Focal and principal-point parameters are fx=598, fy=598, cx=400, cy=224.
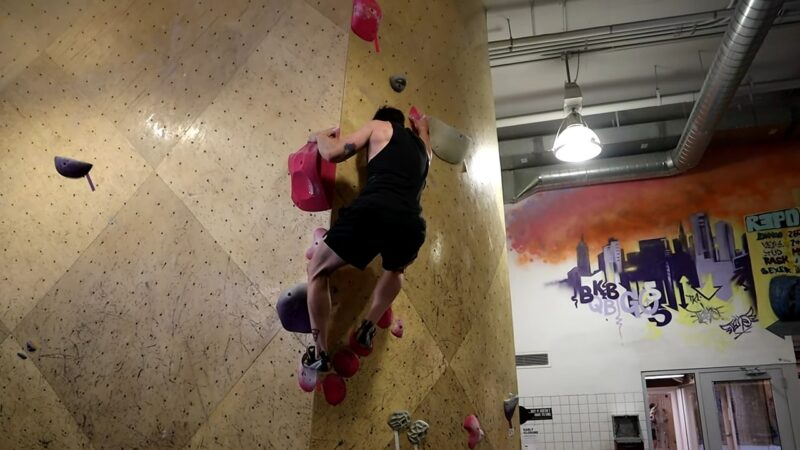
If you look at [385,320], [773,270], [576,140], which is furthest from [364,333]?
[773,270]

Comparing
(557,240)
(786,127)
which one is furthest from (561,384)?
(786,127)

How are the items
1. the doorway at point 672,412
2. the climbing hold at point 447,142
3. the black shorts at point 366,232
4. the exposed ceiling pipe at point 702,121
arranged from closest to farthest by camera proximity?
the black shorts at point 366,232, the climbing hold at point 447,142, the exposed ceiling pipe at point 702,121, the doorway at point 672,412

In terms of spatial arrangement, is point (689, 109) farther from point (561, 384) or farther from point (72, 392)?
point (72, 392)

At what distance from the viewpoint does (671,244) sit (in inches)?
265

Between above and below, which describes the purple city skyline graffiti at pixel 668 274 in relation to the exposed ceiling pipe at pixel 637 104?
below

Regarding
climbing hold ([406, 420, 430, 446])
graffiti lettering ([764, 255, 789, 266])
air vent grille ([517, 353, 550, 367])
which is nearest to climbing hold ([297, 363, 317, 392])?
climbing hold ([406, 420, 430, 446])

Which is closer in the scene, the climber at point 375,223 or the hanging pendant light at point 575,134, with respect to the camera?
the climber at point 375,223

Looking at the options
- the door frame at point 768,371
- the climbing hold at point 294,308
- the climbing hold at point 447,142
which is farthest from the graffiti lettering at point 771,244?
the climbing hold at point 294,308

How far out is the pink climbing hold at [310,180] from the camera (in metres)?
2.48

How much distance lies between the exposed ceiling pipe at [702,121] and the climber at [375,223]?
3087 mm

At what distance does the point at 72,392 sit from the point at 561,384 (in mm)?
5276

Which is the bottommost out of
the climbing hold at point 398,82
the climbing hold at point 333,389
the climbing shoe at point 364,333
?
the climbing hold at point 333,389

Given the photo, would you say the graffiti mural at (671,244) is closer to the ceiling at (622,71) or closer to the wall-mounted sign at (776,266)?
the wall-mounted sign at (776,266)

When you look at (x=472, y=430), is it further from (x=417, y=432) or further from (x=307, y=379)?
(x=307, y=379)
